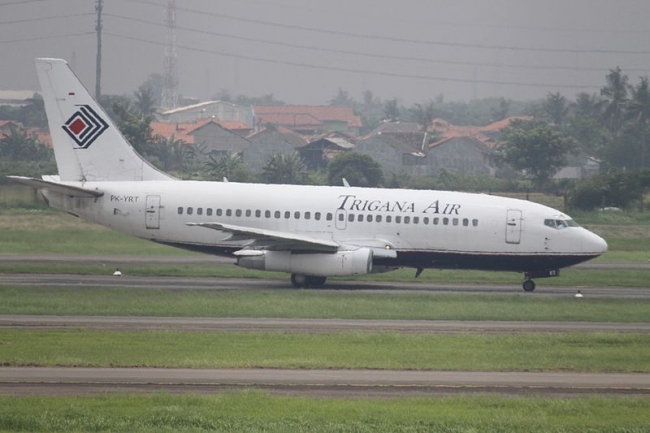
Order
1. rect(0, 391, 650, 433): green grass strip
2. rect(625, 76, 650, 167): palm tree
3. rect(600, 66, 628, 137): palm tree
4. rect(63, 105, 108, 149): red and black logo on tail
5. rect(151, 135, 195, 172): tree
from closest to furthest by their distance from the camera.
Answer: rect(0, 391, 650, 433): green grass strip, rect(63, 105, 108, 149): red and black logo on tail, rect(151, 135, 195, 172): tree, rect(625, 76, 650, 167): palm tree, rect(600, 66, 628, 137): palm tree

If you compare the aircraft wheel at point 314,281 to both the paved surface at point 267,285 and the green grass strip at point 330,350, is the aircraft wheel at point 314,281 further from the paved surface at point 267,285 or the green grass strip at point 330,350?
the green grass strip at point 330,350

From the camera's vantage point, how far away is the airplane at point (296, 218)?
47.0 meters

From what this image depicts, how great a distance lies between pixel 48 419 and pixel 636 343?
18.8 m

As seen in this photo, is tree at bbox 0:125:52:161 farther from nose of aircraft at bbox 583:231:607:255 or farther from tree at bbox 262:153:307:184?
nose of aircraft at bbox 583:231:607:255

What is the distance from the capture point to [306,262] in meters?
46.8

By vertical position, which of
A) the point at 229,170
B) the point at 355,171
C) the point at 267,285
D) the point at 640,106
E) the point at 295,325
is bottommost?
the point at 267,285

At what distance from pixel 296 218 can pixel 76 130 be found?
35.2ft

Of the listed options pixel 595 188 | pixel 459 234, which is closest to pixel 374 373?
pixel 459 234

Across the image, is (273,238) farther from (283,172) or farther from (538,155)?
(538,155)

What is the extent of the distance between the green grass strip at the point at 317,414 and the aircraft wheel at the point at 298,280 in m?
22.6

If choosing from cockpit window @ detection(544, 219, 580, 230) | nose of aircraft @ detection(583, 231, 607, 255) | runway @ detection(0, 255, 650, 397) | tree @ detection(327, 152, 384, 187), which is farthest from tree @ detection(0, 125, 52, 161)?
runway @ detection(0, 255, 650, 397)

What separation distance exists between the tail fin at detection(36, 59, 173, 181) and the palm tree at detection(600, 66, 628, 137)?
97.0 meters

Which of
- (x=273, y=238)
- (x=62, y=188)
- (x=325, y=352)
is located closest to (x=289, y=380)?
(x=325, y=352)

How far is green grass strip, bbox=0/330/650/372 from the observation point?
2898 centimetres
